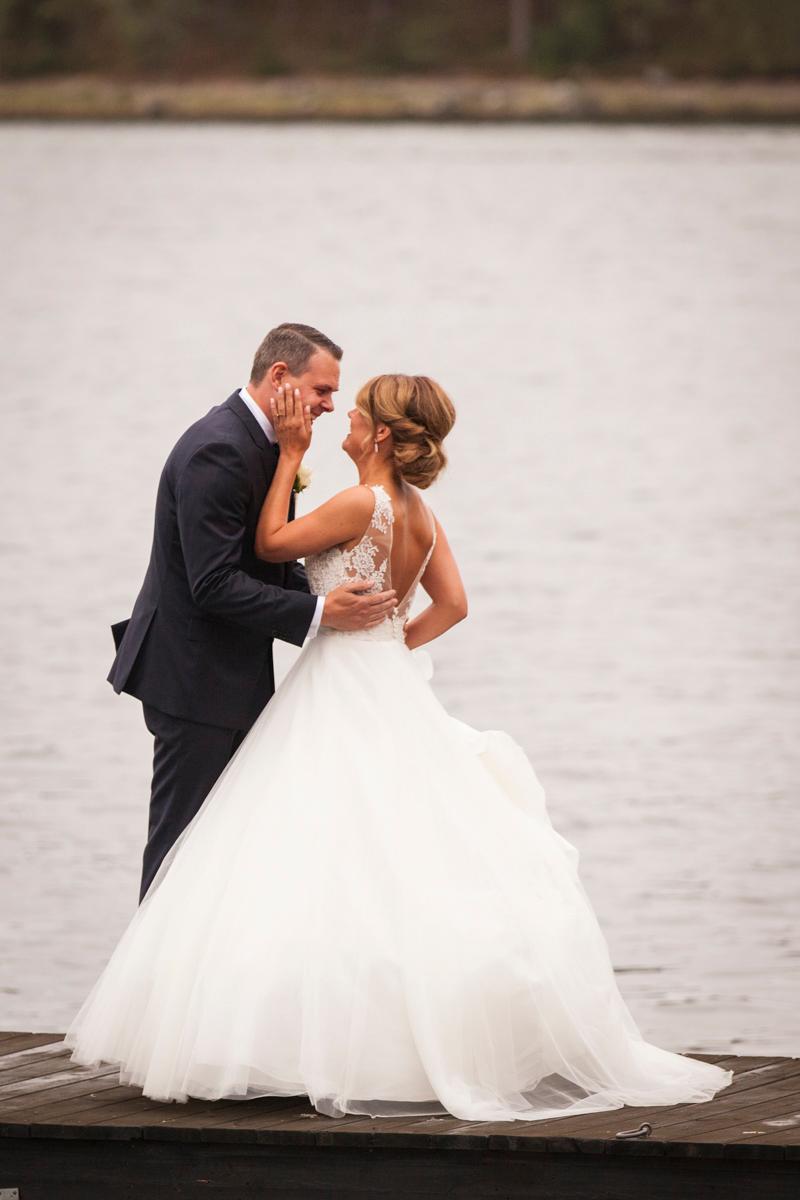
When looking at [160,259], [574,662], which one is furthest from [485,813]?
[160,259]

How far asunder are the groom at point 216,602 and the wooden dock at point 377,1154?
1.95 feet

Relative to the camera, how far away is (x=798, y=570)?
61.6 ft

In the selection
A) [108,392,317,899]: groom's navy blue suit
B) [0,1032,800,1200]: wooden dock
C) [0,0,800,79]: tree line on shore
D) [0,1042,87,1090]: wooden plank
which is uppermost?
[0,0,800,79]: tree line on shore

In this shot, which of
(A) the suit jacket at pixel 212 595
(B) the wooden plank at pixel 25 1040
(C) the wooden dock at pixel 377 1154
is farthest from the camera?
(B) the wooden plank at pixel 25 1040

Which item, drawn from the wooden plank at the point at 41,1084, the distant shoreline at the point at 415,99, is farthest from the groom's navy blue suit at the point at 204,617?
the distant shoreline at the point at 415,99

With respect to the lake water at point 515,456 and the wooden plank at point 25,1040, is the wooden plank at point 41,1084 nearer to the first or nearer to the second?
the wooden plank at point 25,1040

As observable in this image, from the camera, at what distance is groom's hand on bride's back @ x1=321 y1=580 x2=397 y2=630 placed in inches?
177

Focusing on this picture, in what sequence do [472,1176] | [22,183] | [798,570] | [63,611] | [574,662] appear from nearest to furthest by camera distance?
[472,1176], [574,662], [63,611], [798,570], [22,183]

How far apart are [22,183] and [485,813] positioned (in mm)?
59516

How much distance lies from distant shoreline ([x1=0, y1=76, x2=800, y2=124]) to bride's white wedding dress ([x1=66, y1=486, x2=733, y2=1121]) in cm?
5621

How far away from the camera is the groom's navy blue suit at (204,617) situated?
4.43m

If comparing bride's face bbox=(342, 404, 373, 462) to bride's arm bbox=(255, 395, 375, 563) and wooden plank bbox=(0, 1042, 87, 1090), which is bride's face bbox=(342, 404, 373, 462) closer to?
bride's arm bbox=(255, 395, 375, 563)

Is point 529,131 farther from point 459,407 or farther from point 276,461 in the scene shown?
point 276,461

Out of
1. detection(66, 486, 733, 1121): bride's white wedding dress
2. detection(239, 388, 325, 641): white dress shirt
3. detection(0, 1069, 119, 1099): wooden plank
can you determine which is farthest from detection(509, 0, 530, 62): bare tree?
detection(0, 1069, 119, 1099): wooden plank
